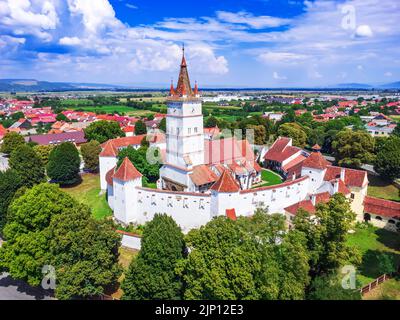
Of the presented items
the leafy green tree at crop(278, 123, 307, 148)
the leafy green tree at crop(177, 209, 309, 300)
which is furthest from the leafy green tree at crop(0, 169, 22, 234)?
the leafy green tree at crop(278, 123, 307, 148)

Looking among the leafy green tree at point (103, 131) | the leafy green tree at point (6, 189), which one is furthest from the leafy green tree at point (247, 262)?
the leafy green tree at point (103, 131)

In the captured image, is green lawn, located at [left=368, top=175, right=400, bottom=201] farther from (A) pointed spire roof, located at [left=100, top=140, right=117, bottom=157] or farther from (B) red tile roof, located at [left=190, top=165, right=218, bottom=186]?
(A) pointed spire roof, located at [left=100, top=140, right=117, bottom=157]

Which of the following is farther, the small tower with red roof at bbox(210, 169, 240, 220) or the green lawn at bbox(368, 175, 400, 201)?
the green lawn at bbox(368, 175, 400, 201)

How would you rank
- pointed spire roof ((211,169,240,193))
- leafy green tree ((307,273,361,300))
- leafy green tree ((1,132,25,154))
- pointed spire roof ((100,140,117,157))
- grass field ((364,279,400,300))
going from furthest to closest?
leafy green tree ((1,132,25,154)) → pointed spire roof ((100,140,117,157)) → pointed spire roof ((211,169,240,193)) → grass field ((364,279,400,300)) → leafy green tree ((307,273,361,300))

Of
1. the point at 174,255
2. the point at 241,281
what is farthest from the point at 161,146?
the point at 241,281

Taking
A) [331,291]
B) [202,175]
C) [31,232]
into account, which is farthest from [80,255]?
[202,175]
